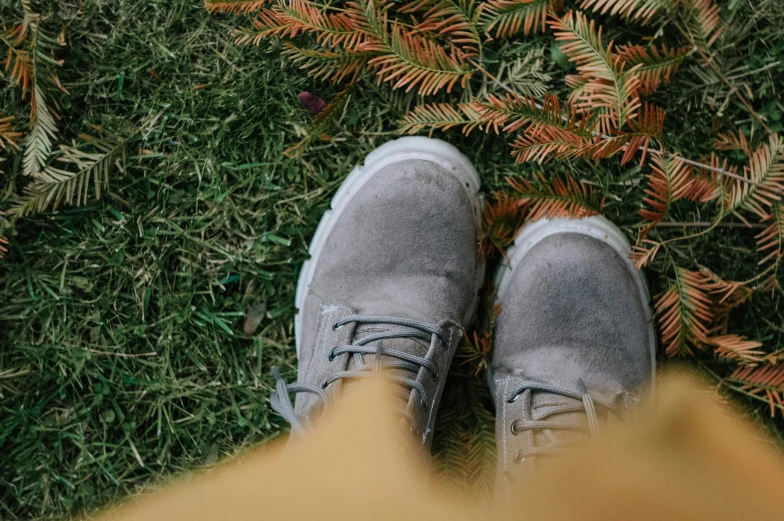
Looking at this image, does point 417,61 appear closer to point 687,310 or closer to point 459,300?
point 459,300

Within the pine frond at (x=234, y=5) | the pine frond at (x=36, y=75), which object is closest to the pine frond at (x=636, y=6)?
the pine frond at (x=234, y=5)

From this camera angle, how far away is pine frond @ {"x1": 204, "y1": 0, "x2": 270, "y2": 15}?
47.0 inches

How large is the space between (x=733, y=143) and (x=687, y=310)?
368mm

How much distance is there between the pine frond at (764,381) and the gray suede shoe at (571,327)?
0.18m

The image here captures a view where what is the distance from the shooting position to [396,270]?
52.7 inches

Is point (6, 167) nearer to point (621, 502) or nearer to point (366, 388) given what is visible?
point (366, 388)

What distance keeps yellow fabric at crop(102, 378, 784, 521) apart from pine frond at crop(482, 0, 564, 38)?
0.86 m

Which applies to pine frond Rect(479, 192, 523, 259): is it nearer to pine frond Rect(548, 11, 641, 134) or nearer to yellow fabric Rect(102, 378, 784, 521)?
pine frond Rect(548, 11, 641, 134)

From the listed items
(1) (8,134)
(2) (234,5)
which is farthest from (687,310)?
(1) (8,134)

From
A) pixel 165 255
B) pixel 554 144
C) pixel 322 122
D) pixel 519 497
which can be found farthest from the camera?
pixel 165 255

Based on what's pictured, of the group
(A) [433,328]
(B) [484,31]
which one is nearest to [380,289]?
(A) [433,328]

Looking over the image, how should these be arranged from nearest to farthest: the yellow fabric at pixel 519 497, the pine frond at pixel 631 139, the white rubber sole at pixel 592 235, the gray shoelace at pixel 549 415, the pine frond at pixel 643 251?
the yellow fabric at pixel 519 497, the pine frond at pixel 631 139, the pine frond at pixel 643 251, the gray shoelace at pixel 549 415, the white rubber sole at pixel 592 235

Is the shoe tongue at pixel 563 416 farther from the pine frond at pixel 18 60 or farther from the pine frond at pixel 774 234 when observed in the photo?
the pine frond at pixel 18 60

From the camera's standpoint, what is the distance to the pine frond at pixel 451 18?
47.7 inches
